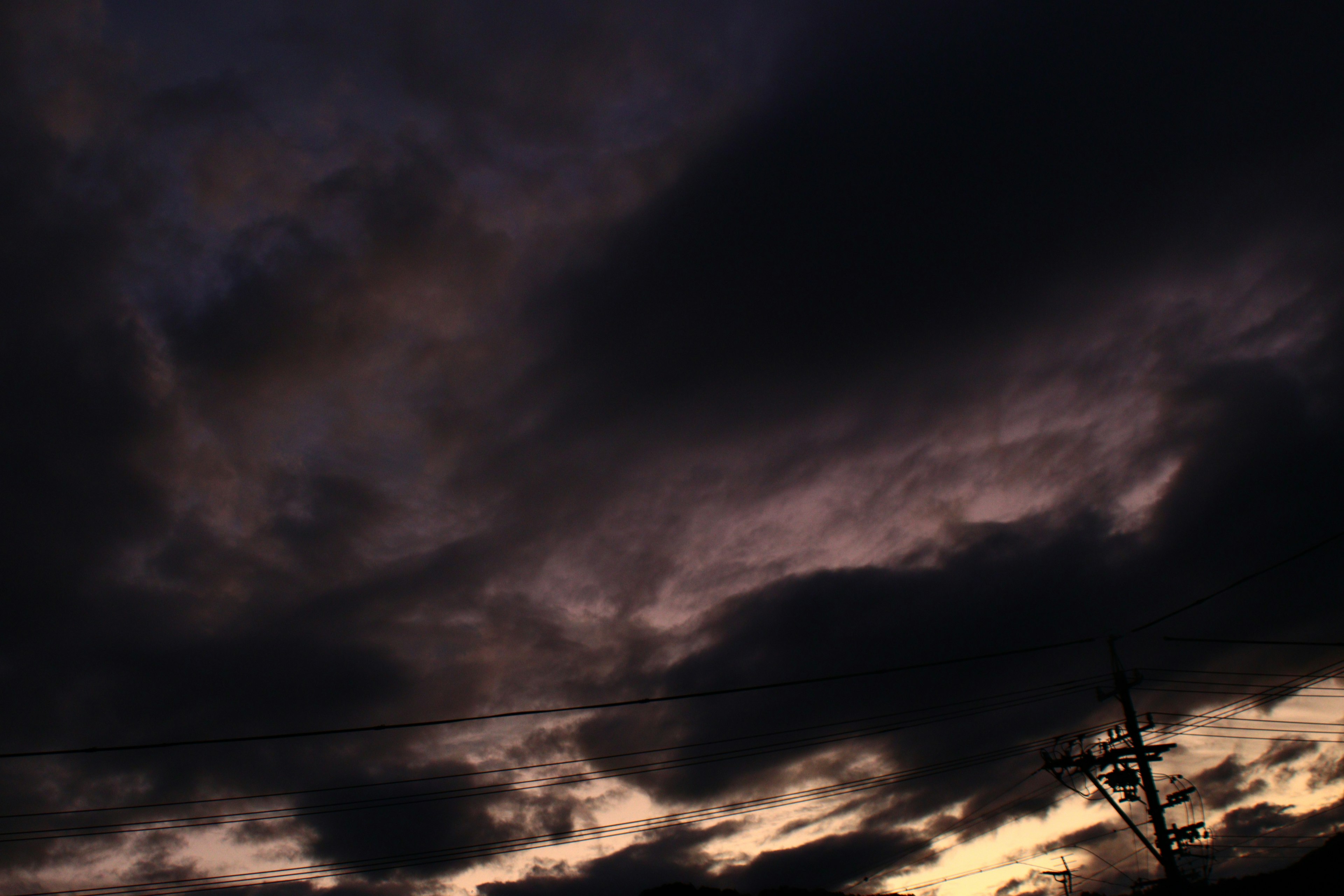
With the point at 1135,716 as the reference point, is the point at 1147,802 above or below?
below

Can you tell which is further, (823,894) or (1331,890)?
(823,894)

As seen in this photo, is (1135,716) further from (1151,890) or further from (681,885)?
(681,885)

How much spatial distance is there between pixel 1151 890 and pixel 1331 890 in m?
17.4

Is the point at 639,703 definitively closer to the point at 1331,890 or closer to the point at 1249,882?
the point at 1331,890

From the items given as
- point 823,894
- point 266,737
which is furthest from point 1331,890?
point 823,894

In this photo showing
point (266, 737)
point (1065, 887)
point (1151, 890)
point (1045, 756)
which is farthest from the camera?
point (1065, 887)

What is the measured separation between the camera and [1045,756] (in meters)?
41.7

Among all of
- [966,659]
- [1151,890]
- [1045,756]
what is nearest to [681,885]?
[1151,890]

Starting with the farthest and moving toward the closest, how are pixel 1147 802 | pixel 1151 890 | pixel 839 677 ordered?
pixel 1151 890, pixel 1147 802, pixel 839 677

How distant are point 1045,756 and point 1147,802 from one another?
5.00 m

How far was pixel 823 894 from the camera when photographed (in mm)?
166500

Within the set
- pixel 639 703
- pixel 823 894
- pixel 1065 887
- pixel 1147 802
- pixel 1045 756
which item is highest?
pixel 639 703

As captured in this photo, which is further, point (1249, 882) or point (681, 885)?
point (681, 885)

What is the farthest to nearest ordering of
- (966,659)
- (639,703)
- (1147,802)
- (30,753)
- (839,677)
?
(1147,802) → (966,659) → (839,677) → (639,703) → (30,753)
